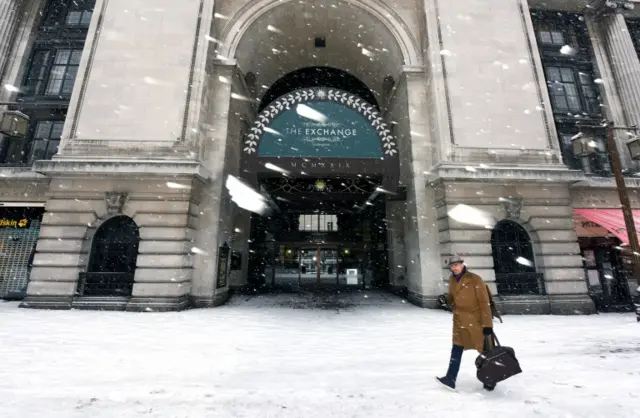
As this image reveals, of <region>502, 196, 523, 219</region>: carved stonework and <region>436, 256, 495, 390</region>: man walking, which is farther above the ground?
<region>502, 196, 523, 219</region>: carved stonework

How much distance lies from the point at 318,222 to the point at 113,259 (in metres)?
10.2

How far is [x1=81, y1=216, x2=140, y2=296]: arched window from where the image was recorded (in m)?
9.84

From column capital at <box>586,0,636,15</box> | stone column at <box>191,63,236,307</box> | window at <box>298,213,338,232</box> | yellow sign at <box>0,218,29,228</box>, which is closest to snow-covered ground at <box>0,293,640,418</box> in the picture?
stone column at <box>191,63,236,307</box>

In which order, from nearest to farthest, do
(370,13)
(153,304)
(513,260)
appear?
1. (153,304)
2. (513,260)
3. (370,13)

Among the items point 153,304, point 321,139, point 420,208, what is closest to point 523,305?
point 420,208

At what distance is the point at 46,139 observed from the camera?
41.4ft

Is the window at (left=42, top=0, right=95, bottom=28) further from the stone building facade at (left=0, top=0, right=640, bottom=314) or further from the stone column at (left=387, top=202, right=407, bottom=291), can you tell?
the stone column at (left=387, top=202, right=407, bottom=291)

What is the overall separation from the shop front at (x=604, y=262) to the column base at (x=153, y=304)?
14935mm

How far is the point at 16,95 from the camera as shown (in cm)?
1293

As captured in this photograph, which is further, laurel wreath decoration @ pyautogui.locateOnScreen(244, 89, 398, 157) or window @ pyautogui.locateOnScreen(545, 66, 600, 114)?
window @ pyautogui.locateOnScreen(545, 66, 600, 114)

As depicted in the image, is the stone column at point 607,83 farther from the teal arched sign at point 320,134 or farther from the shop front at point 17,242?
the shop front at point 17,242

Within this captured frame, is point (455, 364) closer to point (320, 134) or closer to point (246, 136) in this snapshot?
point (320, 134)

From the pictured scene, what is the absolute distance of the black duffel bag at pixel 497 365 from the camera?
11.5 feet

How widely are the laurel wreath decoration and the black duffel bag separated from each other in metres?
6.77
